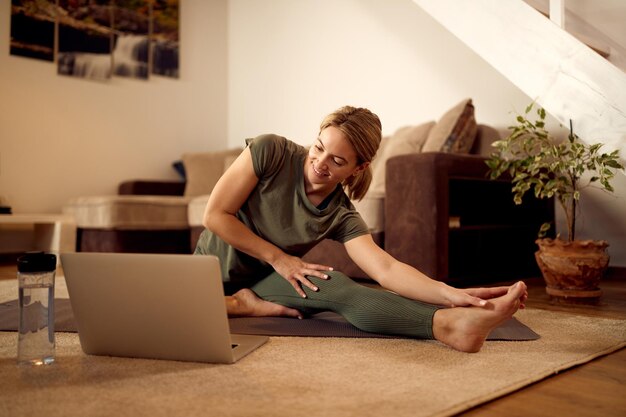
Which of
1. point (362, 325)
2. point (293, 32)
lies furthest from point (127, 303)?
point (293, 32)

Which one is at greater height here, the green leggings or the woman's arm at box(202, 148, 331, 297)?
the woman's arm at box(202, 148, 331, 297)

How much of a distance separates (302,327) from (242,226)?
319 mm

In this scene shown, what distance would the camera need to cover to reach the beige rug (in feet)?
3.04

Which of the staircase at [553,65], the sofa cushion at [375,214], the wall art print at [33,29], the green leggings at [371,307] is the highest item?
the wall art print at [33,29]

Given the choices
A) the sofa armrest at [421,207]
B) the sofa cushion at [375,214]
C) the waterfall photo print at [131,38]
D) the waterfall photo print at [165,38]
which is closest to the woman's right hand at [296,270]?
the sofa armrest at [421,207]

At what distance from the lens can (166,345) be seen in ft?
3.93

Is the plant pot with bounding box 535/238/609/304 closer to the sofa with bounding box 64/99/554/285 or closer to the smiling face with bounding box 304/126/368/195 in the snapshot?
the sofa with bounding box 64/99/554/285

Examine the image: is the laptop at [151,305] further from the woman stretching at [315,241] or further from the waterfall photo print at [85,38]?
the waterfall photo print at [85,38]

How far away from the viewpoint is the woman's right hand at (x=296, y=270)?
1541 mm

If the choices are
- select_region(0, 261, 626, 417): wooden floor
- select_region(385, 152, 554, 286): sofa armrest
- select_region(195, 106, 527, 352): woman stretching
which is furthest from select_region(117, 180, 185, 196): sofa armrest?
select_region(0, 261, 626, 417): wooden floor

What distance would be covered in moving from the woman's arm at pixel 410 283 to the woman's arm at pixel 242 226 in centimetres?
15

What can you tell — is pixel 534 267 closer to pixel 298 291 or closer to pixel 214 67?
pixel 298 291

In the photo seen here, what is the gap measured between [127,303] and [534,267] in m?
2.44

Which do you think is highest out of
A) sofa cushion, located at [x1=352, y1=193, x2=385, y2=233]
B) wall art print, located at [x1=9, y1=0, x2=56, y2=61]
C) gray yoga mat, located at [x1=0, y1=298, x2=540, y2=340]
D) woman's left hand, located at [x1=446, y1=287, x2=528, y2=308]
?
wall art print, located at [x1=9, y1=0, x2=56, y2=61]
